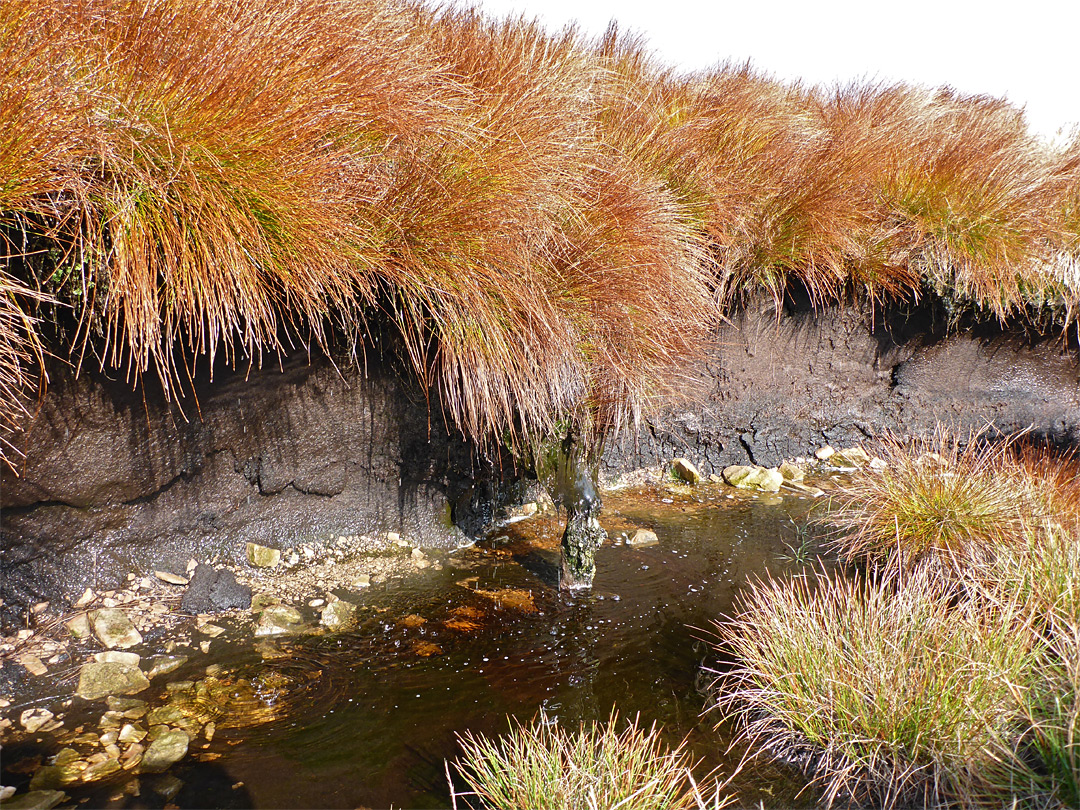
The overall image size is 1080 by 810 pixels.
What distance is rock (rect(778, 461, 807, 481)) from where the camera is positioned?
6.15 metres

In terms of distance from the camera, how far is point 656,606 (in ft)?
12.8

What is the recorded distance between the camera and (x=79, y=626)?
3.26m

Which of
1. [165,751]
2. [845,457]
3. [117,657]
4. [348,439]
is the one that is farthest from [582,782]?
[845,457]

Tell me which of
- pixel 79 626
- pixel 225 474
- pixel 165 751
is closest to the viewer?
pixel 165 751

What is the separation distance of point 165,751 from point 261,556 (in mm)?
1488

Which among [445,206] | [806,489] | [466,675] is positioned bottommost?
[806,489]

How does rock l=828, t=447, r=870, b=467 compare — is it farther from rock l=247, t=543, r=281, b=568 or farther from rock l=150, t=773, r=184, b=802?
rock l=150, t=773, r=184, b=802

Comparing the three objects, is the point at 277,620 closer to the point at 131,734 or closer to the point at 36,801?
the point at 131,734

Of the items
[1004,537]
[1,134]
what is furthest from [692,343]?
[1,134]

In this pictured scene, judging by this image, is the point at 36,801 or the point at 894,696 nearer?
the point at 36,801

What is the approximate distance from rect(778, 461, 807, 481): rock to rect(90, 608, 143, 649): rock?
5.00 metres

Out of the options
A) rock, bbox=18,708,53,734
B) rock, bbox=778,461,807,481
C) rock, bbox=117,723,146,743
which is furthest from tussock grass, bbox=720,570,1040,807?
rock, bbox=778,461,807,481

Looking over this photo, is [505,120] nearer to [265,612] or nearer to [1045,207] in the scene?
[265,612]

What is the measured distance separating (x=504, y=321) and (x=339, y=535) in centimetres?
171
